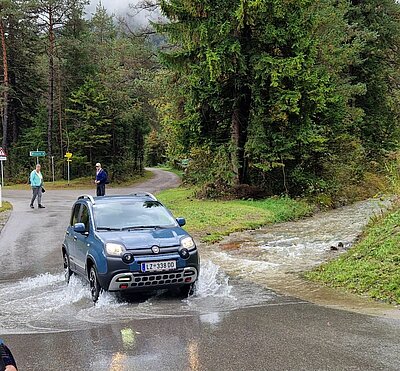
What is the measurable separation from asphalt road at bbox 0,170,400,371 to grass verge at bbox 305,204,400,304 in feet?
4.27

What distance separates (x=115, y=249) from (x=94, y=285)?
33.7 inches

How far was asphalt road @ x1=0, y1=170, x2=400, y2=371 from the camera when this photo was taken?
219 inches

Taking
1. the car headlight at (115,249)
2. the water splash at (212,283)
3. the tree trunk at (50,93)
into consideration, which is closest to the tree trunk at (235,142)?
the water splash at (212,283)

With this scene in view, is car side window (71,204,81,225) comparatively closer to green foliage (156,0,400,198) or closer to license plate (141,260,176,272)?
license plate (141,260,176,272)

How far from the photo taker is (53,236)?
16.8 m

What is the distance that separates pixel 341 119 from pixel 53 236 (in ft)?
58.4

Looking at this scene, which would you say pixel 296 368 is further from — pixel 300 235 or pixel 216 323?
pixel 300 235

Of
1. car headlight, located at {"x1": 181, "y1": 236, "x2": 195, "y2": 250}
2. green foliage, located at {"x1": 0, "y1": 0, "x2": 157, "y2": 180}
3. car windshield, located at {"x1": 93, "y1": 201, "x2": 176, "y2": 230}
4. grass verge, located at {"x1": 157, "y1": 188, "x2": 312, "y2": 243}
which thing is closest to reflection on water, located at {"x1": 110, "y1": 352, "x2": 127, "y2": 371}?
car headlight, located at {"x1": 181, "y1": 236, "x2": 195, "y2": 250}

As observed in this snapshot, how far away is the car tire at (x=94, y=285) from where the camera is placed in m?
8.68

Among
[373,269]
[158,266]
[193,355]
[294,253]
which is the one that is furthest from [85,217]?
[294,253]

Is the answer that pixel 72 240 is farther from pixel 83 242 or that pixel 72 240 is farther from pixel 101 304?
pixel 101 304

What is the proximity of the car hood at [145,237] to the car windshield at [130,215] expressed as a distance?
1.11 ft

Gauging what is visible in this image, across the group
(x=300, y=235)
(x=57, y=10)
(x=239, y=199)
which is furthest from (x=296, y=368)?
(x=57, y=10)

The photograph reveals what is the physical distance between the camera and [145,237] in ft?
28.8
